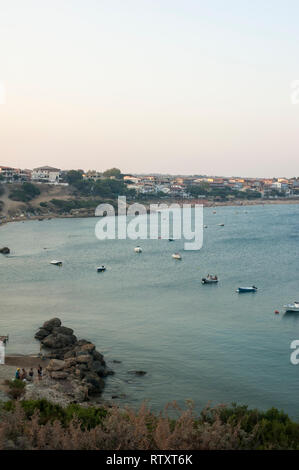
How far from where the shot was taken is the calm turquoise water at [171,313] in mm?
18281

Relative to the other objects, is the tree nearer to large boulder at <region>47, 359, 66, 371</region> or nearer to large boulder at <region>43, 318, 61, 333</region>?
large boulder at <region>43, 318, 61, 333</region>

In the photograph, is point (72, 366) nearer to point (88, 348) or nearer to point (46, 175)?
point (88, 348)

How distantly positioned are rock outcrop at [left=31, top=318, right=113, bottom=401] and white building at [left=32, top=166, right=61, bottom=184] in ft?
319

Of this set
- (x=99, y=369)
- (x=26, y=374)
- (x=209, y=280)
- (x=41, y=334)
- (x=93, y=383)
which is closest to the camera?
(x=93, y=383)

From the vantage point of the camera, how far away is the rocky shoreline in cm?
1635

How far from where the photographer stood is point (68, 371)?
18.5 metres

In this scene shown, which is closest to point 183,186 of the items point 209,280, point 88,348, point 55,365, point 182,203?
point 182,203

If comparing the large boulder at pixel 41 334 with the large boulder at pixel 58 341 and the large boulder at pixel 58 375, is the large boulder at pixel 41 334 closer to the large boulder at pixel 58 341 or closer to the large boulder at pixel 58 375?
the large boulder at pixel 58 341

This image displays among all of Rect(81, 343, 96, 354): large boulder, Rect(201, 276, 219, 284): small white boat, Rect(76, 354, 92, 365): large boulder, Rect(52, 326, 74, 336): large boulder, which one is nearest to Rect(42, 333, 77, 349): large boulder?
Rect(52, 326, 74, 336): large boulder

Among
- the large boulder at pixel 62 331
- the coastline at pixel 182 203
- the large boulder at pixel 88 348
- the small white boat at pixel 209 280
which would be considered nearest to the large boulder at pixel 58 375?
the large boulder at pixel 88 348

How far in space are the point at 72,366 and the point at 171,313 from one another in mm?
9947

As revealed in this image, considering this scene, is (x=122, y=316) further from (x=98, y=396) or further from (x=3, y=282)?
(x=3, y=282)

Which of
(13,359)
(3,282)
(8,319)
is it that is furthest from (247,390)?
(3,282)

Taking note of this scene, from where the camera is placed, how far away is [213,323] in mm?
25750
